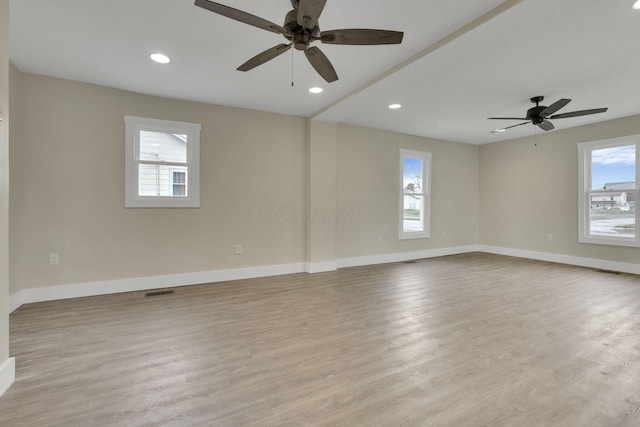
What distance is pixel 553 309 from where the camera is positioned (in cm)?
324

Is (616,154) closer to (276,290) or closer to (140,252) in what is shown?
(276,290)

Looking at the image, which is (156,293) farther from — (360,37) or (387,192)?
(387,192)

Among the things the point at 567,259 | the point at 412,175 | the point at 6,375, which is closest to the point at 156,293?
the point at 6,375

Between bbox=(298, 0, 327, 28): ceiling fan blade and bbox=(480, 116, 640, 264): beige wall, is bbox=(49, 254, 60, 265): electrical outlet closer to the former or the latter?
bbox=(298, 0, 327, 28): ceiling fan blade

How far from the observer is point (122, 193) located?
3.85 meters

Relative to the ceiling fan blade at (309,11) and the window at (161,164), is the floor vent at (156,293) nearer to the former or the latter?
the window at (161,164)

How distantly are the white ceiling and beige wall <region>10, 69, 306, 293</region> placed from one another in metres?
0.30

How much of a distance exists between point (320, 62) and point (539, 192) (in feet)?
20.5

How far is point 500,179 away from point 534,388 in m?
6.24

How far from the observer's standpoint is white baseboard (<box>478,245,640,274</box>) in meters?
5.04

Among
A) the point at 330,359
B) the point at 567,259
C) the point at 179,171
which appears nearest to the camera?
the point at 330,359

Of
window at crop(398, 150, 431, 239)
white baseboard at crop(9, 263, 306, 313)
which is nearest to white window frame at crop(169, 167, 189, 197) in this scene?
white baseboard at crop(9, 263, 306, 313)

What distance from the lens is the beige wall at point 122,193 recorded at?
A: 3.42 meters

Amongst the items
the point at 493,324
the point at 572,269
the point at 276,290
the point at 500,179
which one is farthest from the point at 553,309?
the point at 500,179
